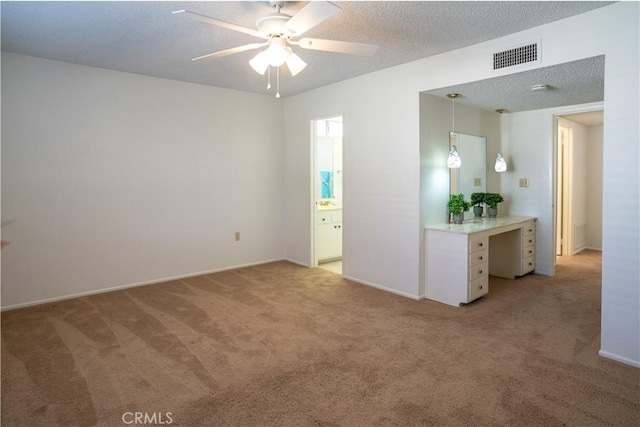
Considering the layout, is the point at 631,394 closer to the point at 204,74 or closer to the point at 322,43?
the point at 322,43

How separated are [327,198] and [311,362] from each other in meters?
3.96

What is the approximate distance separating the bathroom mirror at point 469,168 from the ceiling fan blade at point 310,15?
8.59 feet

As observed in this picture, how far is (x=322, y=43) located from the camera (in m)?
2.43

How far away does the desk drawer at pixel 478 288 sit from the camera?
3668mm

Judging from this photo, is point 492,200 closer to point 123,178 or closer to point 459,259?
point 459,259

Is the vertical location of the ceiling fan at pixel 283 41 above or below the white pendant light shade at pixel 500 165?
above

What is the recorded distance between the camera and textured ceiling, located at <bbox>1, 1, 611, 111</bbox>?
8.51 ft

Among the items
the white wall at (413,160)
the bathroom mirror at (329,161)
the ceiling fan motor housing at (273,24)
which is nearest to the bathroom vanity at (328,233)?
the white wall at (413,160)

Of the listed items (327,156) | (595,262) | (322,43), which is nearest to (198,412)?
(322,43)

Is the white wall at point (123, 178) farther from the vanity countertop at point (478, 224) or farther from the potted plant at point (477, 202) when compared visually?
the potted plant at point (477, 202)

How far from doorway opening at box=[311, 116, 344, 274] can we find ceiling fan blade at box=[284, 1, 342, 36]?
2.53m

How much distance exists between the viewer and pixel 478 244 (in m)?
3.72

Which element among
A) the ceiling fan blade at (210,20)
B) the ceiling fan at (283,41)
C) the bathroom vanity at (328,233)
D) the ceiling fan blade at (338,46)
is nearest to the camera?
the ceiling fan blade at (210,20)

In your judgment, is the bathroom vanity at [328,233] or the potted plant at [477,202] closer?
the potted plant at [477,202]
